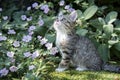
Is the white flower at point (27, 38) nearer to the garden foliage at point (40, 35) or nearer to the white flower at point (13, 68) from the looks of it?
the garden foliage at point (40, 35)

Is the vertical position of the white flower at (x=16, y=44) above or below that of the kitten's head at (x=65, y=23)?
below

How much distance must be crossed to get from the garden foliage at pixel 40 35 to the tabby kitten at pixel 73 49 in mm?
136

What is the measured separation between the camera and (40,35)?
7609mm

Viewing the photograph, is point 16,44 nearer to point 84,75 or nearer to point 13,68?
point 13,68

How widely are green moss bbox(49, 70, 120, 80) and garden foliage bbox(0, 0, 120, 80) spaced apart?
0.21 metres

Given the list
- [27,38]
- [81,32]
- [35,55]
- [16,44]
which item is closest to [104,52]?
[81,32]

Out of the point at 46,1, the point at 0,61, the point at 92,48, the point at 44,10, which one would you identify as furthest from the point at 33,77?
the point at 46,1

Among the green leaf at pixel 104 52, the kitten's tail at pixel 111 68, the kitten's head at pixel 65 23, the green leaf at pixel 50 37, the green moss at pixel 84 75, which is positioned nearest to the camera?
the green moss at pixel 84 75

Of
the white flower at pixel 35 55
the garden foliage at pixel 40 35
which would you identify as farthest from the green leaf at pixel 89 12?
the white flower at pixel 35 55

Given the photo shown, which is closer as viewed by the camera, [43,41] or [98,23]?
[43,41]

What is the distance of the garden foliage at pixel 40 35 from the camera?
6484 millimetres

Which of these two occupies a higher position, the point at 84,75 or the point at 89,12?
the point at 89,12

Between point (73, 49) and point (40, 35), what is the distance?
1.14m

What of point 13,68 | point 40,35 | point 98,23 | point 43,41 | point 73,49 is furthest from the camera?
point 40,35
